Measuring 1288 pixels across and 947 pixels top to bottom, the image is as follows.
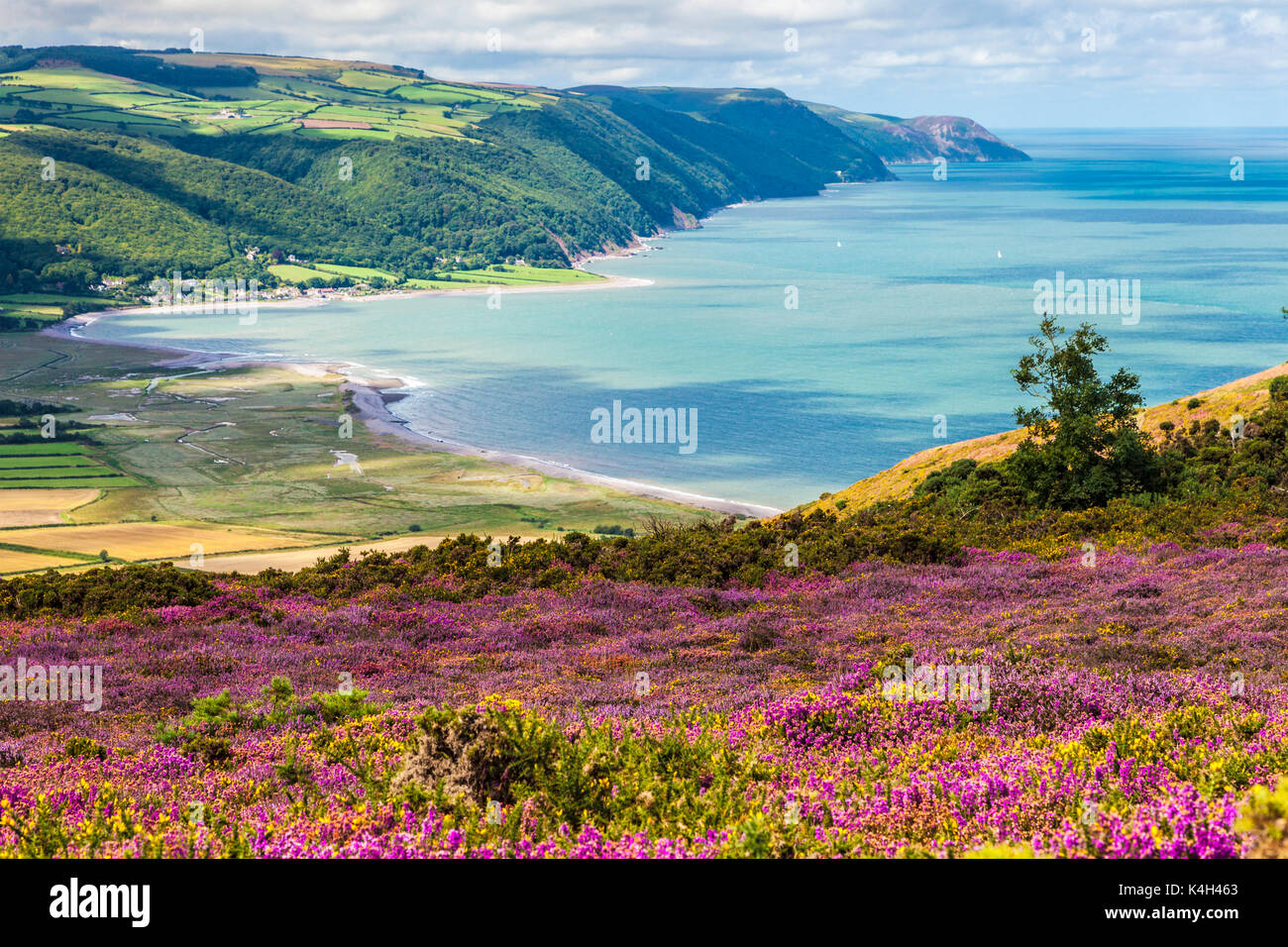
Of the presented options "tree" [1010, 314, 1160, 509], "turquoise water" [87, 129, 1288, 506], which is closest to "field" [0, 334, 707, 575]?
"turquoise water" [87, 129, 1288, 506]

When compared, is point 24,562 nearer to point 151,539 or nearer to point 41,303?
point 151,539

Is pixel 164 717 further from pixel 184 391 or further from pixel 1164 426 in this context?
pixel 184 391

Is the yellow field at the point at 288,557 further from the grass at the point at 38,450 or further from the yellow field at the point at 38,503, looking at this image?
the grass at the point at 38,450

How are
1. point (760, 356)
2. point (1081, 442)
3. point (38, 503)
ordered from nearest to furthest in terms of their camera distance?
point (1081, 442)
point (38, 503)
point (760, 356)

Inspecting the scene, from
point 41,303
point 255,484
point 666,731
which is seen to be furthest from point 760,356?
point 666,731

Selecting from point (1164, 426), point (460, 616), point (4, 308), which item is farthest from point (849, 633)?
point (4, 308)
